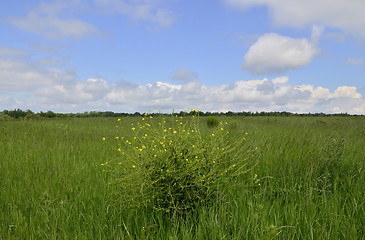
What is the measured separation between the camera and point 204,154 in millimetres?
3004

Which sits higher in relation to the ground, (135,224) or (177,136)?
(177,136)

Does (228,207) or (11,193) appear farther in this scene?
(11,193)

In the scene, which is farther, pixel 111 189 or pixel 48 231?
pixel 111 189

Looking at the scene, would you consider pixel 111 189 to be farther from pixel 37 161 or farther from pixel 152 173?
pixel 37 161

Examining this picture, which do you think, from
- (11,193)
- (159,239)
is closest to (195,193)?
(159,239)

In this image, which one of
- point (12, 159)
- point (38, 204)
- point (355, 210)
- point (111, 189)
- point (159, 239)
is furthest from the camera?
point (12, 159)

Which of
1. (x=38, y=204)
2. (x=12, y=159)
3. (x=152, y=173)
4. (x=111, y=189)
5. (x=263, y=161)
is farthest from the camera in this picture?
(x=12, y=159)

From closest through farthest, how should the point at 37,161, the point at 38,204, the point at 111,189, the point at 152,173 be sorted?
the point at 152,173 < the point at 38,204 < the point at 111,189 < the point at 37,161

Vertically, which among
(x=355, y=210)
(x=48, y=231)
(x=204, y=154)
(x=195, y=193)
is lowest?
(x=48, y=231)

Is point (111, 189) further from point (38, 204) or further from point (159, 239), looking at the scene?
point (159, 239)

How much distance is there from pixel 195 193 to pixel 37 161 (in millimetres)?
4070

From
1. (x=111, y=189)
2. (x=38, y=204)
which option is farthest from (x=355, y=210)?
(x=38, y=204)

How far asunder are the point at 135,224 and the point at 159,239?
520mm

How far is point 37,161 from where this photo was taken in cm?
529
